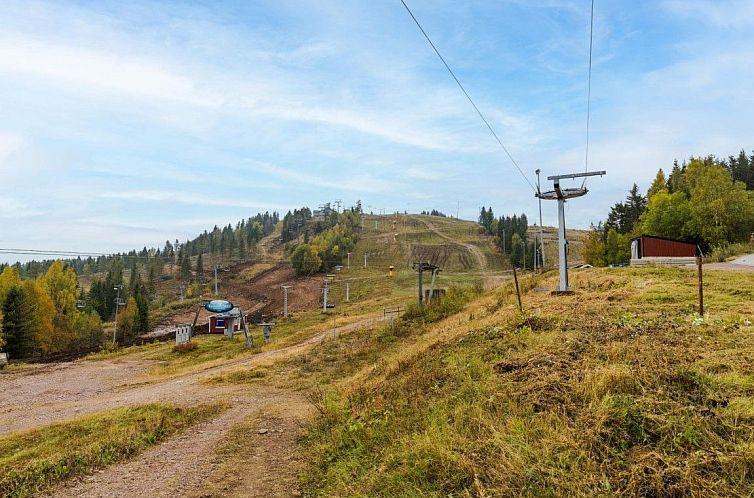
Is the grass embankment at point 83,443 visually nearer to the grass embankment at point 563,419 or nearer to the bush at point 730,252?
the grass embankment at point 563,419

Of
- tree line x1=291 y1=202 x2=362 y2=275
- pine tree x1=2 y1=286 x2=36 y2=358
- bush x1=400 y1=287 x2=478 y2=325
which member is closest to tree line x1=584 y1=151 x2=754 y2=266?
bush x1=400 y1=287 x2=478 y2=325

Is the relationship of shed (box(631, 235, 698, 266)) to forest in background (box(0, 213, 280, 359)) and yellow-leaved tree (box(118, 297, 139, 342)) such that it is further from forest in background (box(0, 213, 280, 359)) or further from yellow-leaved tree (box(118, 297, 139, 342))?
yellow-leaved tree (box(118, 297, 139, 342))

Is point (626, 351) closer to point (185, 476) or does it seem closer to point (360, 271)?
point (185, 476)

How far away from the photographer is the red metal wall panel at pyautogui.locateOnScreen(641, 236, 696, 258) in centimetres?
4284

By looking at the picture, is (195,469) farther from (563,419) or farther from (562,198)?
(562,198)

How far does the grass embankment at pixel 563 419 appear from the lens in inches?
203

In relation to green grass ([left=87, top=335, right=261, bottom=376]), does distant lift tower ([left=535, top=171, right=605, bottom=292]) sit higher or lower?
higher

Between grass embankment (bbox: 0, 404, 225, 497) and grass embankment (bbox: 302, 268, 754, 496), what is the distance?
419 centimetres

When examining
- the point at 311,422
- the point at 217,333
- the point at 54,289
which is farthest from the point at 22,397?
the point at 54,289

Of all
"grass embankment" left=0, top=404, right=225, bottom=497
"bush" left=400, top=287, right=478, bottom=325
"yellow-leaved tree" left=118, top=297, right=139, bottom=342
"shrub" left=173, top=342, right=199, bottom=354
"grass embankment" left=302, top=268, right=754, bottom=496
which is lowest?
"yellow-leaved tree" left=118, top=297, right=139, bottom=342

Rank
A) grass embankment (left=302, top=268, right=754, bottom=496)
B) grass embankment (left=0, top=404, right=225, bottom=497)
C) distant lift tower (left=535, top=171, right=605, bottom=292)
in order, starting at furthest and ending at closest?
distant lift tower (left=535, top=171, right=605, bottom=292) → grass embankment (left=0, top=404, right=225, bottom=497) → grass embankment (left=302, top=268, right=754, bottom=496)

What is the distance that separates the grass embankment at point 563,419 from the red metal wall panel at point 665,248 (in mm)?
34416

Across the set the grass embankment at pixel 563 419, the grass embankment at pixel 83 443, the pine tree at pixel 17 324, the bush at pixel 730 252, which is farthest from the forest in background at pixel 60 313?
the bush at pixel 730 252

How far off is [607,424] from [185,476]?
727 cm
